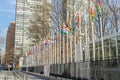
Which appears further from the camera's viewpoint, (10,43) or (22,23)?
(10,43)

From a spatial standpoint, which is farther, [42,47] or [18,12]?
[18,12]

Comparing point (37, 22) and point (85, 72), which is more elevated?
point (37, 22)

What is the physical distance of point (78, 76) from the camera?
25.8 m

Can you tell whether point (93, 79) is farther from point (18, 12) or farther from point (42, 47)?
point (18, 12)

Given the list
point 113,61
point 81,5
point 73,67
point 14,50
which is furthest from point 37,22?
point 14,50

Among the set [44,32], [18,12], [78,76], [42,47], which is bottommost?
[78,76]

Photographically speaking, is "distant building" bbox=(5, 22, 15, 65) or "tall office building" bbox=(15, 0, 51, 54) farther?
"distant building" bbox=(5, 22, 15, 65)

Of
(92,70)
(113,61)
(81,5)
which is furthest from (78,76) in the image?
(81,5)

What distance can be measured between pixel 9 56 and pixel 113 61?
112262mm

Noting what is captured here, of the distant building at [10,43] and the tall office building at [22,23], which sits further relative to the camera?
the distant building at [10,43]

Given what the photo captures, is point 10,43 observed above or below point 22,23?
below

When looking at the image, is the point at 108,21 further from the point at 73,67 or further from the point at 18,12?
the point at 18,12

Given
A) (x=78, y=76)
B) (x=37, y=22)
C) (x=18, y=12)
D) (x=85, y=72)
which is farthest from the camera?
(x=18, y=12)

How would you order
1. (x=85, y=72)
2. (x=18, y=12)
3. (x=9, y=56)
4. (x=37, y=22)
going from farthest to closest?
(x=9, y=56)
(x=18, y=12)
(x=37, y=22)
(x=85, y=72)
